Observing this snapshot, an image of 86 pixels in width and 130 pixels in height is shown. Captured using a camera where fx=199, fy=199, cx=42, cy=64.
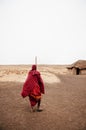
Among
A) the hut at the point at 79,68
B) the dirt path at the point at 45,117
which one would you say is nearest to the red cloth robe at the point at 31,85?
the dirt path at the point at 45,117

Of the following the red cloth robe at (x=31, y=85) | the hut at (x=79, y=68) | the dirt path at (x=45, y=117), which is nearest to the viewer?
the dirt path at (x=45, y=117)

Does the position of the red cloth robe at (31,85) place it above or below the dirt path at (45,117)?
above

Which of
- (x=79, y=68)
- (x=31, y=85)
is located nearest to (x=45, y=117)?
(x=31, y=85)

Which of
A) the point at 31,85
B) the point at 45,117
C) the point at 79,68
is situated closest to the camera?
the point at 45,117

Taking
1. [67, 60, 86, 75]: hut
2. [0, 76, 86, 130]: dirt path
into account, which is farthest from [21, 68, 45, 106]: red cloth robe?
[67, 60, 86, 75]: hut

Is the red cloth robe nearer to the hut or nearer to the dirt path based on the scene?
the dirt path

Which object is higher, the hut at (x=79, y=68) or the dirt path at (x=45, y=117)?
the hut at (x=79, y=68)

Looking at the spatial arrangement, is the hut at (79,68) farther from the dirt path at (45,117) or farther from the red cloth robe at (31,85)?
the red cloth robe at (31,85)

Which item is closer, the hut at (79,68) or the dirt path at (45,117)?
the dirt path at (45,117)

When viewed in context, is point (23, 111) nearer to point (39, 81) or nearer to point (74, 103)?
point (39, 81)

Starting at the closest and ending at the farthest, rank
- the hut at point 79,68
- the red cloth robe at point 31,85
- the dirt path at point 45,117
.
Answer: the dirt path at point 45,117 < the red cloth robe at point 31,85 < the hut at point 79,68

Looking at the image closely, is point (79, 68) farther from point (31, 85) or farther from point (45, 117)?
point (45, 117)

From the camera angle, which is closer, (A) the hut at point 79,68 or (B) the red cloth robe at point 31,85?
(B) the red cloth robe at point 31,85

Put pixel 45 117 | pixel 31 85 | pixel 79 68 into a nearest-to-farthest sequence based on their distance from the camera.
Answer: pixel 45 117 → pixel 31 85 → pixel 79 68
